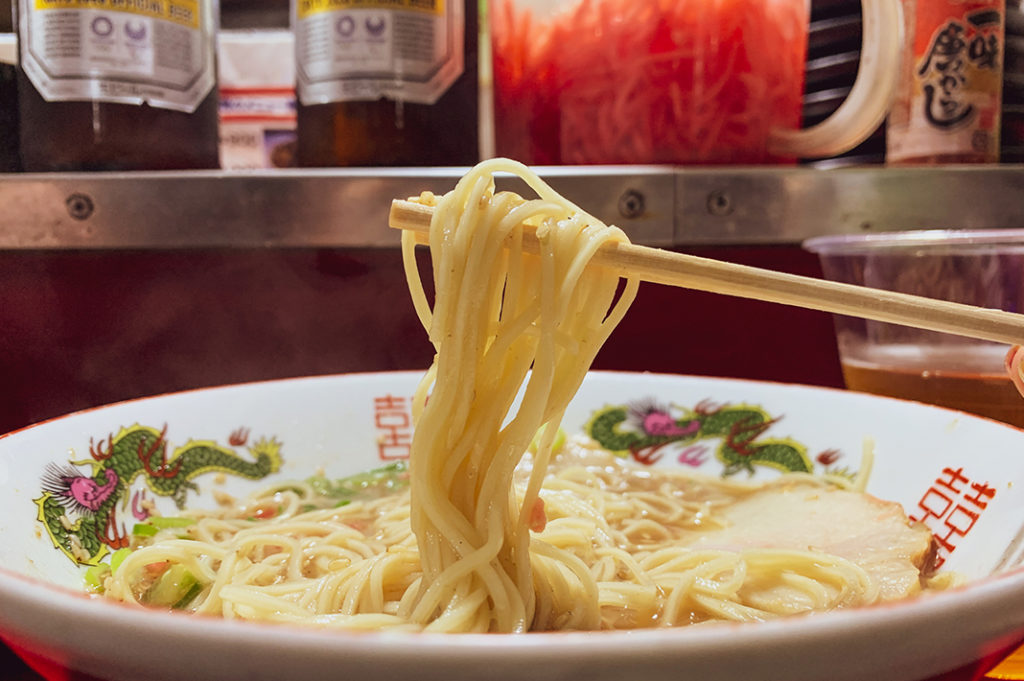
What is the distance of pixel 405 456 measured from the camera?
1.27 m

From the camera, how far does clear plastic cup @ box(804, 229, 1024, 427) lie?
109 cm

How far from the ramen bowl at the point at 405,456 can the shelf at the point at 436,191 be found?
292mm

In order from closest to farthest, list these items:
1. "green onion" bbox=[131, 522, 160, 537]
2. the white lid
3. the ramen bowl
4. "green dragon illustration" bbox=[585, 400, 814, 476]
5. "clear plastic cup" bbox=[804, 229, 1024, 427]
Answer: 1. the ramen bowl
2. "green onion" bbox=[131, 522, 160, 537]
3. "clear plastic cup" bbox=[804, 229, 1024, 427]
4. "green dragon illustration" bbox=[585, 400, 814, 476]
5. the white lid

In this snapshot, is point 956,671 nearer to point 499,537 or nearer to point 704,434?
point 499,537

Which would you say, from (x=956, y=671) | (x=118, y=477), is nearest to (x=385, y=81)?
(x=118, y=477)

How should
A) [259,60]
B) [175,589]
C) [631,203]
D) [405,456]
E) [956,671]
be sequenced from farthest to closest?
[259,60], [631,203], [405,456], [175,589], [956,671]

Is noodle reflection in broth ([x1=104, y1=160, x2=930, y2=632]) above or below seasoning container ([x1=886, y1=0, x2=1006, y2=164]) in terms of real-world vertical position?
below

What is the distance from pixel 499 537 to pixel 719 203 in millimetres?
904

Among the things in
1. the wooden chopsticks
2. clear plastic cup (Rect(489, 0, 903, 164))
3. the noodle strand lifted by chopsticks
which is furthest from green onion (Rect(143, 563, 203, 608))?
clear plastic cup (Rect(489, 0, 903, 164))

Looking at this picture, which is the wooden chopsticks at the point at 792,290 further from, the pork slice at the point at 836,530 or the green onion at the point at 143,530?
the green onion at the point at 143,530

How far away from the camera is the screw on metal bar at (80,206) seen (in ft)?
4.33

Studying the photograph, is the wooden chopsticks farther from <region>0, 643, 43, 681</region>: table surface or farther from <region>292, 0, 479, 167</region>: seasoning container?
<region>292, 0, 479, 167</region>: seasoning container

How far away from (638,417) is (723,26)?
0.73m

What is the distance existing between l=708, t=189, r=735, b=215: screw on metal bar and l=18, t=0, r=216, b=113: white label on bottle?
3.24 feet
